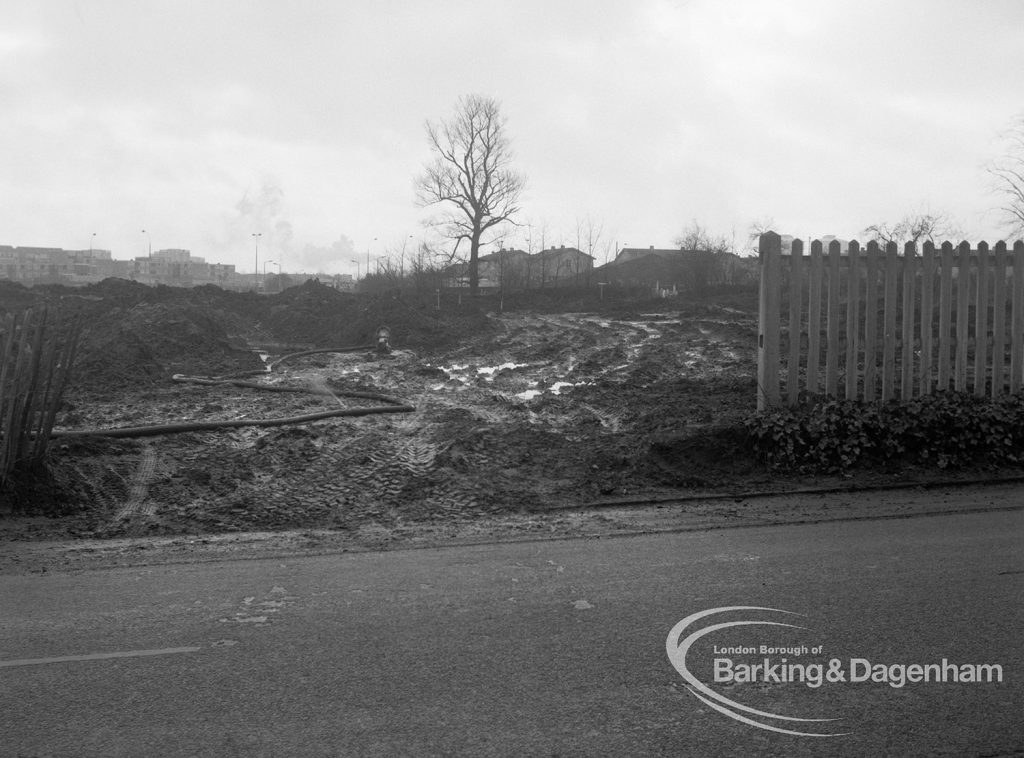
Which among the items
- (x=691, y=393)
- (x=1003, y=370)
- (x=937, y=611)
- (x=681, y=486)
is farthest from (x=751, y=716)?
(x=691, y=393)

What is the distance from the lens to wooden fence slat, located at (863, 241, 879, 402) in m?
10.1

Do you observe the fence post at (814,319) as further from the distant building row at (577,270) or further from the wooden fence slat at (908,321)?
the distant building row at (577,270)

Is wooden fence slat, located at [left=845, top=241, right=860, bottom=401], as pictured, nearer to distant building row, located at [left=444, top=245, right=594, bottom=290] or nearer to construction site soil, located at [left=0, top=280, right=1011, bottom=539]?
construction site soil, located at [left=0, top=280, right=1011, bottom=539]

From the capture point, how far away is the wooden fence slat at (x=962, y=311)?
10.3m

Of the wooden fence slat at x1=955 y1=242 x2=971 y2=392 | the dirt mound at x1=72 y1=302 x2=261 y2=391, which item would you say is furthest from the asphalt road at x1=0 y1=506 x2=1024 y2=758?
the dirt mound at x1=72 y1=302 x2=261 y2=391

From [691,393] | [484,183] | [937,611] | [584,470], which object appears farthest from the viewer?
[484,183]

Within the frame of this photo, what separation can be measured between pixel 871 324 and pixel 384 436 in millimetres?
5959

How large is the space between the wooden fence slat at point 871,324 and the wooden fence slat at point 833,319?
0.41m

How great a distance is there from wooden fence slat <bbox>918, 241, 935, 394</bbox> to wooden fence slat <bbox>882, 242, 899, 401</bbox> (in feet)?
1.18

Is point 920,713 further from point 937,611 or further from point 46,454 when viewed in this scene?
point 46,454

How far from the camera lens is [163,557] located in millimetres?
6707

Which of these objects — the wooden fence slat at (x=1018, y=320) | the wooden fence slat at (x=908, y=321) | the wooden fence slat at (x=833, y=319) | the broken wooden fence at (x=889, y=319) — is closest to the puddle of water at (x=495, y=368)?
the broken wooden fence at (x=889, y=319)

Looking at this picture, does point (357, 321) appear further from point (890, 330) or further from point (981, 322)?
point (981, 322)

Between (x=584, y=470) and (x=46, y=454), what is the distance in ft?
17.5
